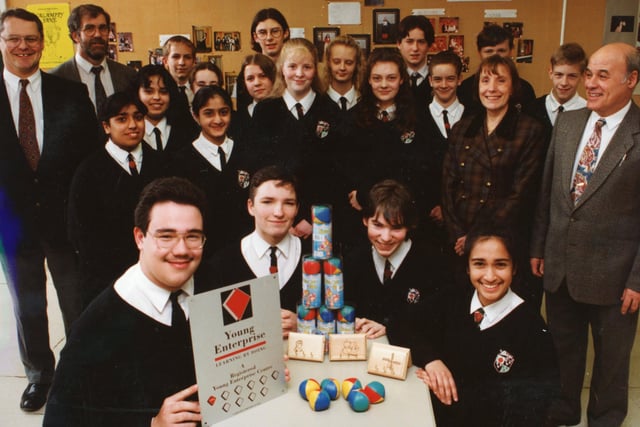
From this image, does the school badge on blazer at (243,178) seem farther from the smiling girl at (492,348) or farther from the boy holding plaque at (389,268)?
the smiling girl at (492,348)

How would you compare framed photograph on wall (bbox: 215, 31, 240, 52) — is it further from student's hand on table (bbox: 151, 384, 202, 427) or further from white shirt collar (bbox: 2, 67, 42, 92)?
student's hand on table (bbox: 151, 384, 202, 427)

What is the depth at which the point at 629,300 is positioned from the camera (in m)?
2.36

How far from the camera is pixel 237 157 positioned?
3.04 meters

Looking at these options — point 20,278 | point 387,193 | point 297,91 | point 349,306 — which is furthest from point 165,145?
point 349,306

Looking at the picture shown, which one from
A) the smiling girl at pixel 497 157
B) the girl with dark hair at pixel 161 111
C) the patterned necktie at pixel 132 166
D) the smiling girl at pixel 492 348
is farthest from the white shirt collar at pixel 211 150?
the smiling girl at pixel 492 348

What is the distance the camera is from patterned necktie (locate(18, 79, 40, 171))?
112 inches

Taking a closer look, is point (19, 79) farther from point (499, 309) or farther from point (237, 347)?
point (499, 309)

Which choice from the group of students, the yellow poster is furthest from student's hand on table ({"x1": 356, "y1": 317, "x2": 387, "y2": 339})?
the yellow poster

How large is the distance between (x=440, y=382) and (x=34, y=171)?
2.27 m

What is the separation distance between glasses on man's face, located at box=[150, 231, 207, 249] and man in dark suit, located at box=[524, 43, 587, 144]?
2.07 metres

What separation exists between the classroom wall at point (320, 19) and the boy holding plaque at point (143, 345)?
3.67 meters

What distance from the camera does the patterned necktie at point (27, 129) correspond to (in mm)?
2846

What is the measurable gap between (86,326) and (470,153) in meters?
1.92

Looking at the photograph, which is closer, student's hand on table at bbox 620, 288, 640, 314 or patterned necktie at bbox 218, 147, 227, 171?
student's hand on table at bbox 620, 288, 640, 314
